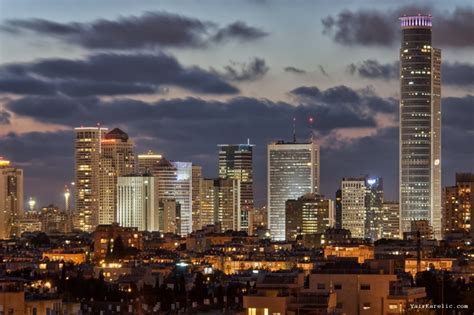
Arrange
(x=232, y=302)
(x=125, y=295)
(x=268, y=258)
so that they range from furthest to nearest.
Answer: (x=268, y=258) < (x=125, y=295) < (x=232, y=302)

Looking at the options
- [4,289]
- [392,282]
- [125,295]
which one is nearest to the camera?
[4,289]

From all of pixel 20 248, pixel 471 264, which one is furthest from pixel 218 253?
pixel 471 264

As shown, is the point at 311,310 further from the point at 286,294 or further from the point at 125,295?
the point at 125,295

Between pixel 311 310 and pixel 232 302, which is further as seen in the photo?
pixel 232 302

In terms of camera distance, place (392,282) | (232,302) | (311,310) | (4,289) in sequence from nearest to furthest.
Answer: (311,310) → (4,289) → (392,282) → (232,302)

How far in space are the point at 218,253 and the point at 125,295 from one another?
8826 centimetres

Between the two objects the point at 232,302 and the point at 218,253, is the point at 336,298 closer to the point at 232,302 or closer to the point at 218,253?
the point at 232,302

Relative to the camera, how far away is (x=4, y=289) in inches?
2291

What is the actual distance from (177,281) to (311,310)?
50.9m

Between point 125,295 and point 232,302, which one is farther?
point 125,295

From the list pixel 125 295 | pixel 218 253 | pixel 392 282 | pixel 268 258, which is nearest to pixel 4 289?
pixel 392 282

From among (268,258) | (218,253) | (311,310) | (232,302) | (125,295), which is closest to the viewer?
(311,310)

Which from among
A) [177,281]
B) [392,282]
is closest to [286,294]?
[392,282]

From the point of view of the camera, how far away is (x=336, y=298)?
58.8 meters
